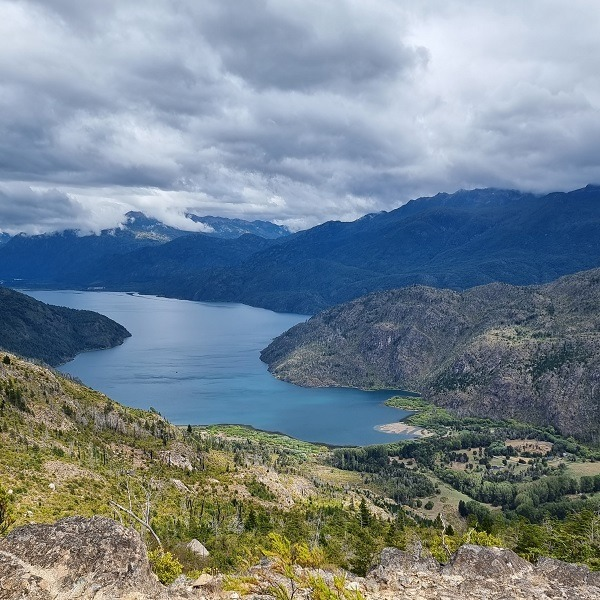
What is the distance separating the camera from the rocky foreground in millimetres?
20844

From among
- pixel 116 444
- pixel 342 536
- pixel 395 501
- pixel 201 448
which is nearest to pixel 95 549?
pixel 342 536

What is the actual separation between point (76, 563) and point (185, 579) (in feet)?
17.1

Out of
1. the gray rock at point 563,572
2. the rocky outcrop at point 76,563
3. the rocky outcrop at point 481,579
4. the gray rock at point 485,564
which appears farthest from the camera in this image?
the gray rock at point 485,564

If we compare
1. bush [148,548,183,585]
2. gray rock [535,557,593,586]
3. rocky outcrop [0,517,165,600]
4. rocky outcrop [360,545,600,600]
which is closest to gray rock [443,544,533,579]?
rocky outcrop [360,545,600,600]

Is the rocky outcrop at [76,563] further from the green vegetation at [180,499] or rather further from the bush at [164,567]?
the bush at [164,567]

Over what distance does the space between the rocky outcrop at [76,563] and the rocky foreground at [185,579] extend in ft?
0.12

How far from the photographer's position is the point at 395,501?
172 m

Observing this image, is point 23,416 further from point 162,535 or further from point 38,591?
point 38,591

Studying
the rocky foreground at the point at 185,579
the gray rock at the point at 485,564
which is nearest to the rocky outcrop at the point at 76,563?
the rocky foreground at the point at 185,579

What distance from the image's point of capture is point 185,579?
24.5 metres

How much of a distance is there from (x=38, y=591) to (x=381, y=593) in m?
14.5

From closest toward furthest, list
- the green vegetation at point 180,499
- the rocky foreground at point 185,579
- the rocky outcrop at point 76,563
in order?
the rocky outcrop at point 76,563 < the rocky foreground at point 185,579 < the green vegetation at point 180,499

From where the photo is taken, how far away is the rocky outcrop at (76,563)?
20500 mm

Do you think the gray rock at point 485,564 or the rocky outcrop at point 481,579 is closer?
the rocky outcrop at point 481,579
